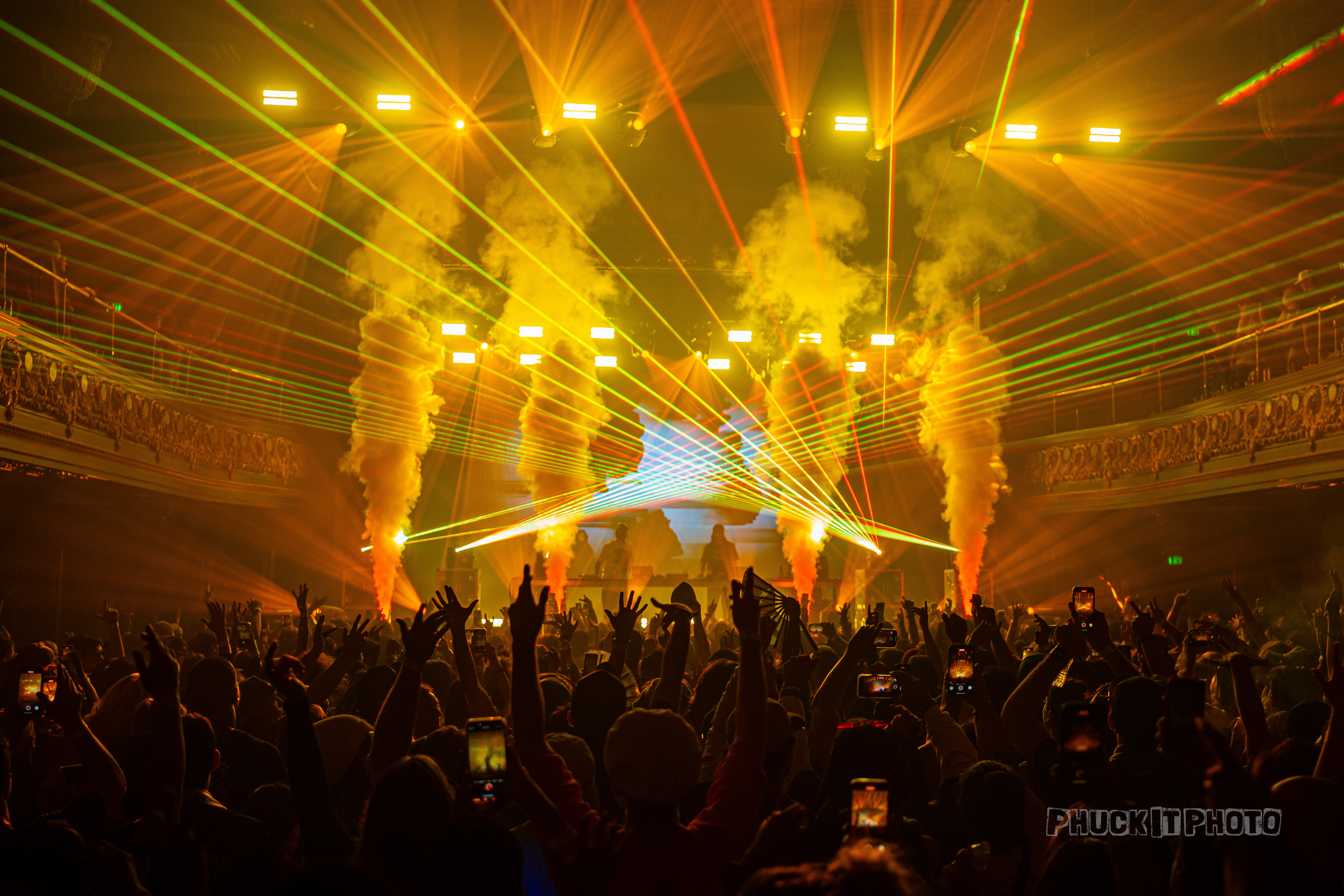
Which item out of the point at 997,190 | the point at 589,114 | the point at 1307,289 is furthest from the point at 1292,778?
the point at 997,190

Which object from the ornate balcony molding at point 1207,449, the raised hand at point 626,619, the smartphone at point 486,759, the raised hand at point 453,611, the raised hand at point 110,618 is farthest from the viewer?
Answer: the ornate balcony molding at point 1207,449

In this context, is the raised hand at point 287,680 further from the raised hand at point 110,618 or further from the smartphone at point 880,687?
the raised hand at point 110,618

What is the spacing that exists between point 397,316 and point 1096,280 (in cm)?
1547

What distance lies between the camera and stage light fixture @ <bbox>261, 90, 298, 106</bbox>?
16.6 meters

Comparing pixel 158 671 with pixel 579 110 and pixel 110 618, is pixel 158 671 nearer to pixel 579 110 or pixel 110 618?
pixel 110 618

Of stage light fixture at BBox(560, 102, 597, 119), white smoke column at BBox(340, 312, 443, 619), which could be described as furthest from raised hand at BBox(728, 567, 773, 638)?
white smoke column at BBox(340, 312, 443, 619)

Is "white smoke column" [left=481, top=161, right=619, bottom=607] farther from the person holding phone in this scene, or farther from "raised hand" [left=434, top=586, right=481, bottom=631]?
the person holding phone

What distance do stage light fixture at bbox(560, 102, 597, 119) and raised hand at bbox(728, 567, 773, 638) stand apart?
13949mm

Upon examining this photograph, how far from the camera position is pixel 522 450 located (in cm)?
2586

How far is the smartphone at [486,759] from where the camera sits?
8.95 feet

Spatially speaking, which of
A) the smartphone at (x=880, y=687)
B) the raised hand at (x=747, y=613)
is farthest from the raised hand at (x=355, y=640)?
the raised hand at (x=747, y=613)

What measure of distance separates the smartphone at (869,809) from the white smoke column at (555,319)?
19.1 m

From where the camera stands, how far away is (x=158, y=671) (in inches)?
124

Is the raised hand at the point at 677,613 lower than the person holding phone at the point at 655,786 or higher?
higher
